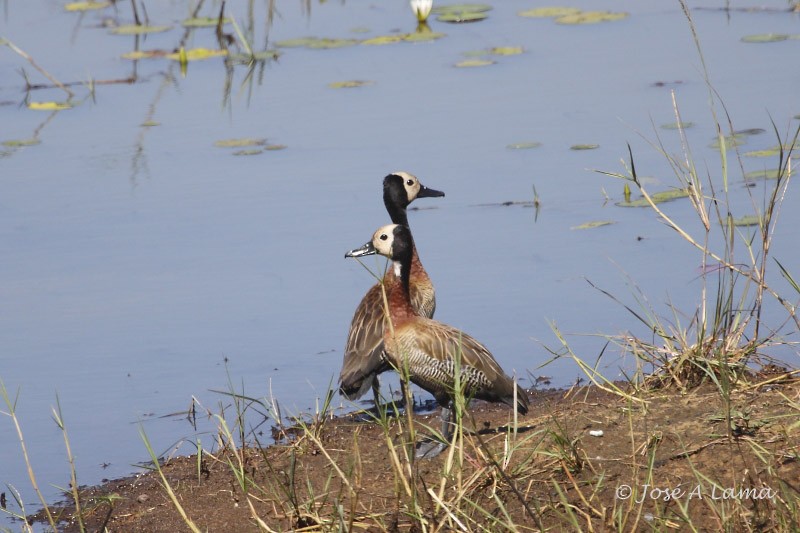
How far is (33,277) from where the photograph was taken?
7863mm

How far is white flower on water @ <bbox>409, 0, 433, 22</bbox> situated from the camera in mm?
12570

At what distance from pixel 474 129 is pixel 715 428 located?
5.05 metres

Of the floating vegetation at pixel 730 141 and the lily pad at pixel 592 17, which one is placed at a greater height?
the lily pad at pixel 592 17

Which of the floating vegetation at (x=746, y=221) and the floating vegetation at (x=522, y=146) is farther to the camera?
the floating vegetation at (x=522, y=146)

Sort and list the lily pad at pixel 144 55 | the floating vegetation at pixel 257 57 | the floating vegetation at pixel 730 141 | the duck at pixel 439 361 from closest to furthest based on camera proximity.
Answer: the duck at pixel 439 361
the floating vegetation at pixel 730 141
the floating vegetation at pixel 257 57
the lily pad at pixel 144 55

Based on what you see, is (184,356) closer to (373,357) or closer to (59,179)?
(373,357)

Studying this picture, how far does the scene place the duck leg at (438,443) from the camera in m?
5.59

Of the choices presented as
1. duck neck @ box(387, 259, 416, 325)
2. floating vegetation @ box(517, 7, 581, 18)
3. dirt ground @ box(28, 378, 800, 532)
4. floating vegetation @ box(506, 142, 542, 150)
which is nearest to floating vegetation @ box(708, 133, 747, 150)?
floating vegetation @ box(506, 142, 542, 150)

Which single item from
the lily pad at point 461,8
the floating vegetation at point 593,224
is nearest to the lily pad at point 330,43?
the lily pad at point 461,8

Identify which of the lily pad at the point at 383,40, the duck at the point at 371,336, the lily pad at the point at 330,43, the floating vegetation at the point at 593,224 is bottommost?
the duck at the point at 371,336

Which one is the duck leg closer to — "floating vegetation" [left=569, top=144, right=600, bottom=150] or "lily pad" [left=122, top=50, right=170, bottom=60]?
"floating vegetation" [left=569, top=144, right=600, bottom=150]

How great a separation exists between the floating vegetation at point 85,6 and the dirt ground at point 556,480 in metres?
9.59

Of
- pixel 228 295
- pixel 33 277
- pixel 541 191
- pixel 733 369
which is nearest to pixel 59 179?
pixel 33 277

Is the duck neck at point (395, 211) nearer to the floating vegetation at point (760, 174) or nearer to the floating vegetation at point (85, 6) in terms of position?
the floating vegetation at point (760, 174)
